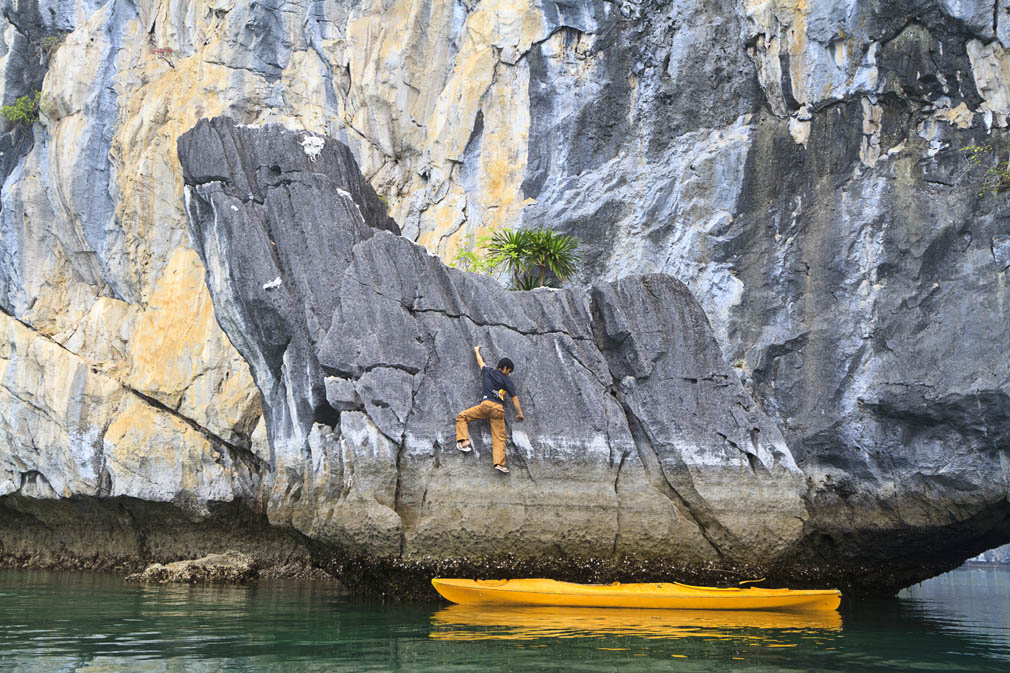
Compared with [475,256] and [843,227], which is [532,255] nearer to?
[475,256]

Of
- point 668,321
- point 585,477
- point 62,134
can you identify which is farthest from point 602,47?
point 62,134

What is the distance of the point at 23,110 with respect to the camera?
90.6ft

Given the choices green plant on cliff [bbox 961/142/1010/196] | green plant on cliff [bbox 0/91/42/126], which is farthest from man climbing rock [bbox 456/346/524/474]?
green plant on cliff [bbox 0/91/42/126]

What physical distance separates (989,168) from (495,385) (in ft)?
32.5

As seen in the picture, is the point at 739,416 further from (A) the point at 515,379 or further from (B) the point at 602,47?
(B) the point at 602,47

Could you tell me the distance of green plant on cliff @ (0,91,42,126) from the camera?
90.2 feet

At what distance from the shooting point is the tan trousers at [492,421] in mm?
12844

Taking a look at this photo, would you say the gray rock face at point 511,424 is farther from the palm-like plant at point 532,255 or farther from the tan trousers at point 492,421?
the palm-like plant at point 532,255

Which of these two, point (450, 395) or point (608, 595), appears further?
point (450, 395)

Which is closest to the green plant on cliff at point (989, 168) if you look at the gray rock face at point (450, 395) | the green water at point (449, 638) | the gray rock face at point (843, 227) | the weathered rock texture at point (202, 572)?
the gray rock face at point (843, 227)

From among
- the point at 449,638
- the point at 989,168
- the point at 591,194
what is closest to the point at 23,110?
→ the point at 591,194

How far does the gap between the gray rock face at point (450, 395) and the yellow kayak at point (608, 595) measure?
60cm

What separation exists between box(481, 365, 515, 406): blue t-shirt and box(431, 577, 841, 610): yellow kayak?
263 cm

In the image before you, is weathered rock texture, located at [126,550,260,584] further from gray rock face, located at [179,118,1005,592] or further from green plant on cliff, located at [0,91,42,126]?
green plant on cliff, located at [0,91,42,126]
